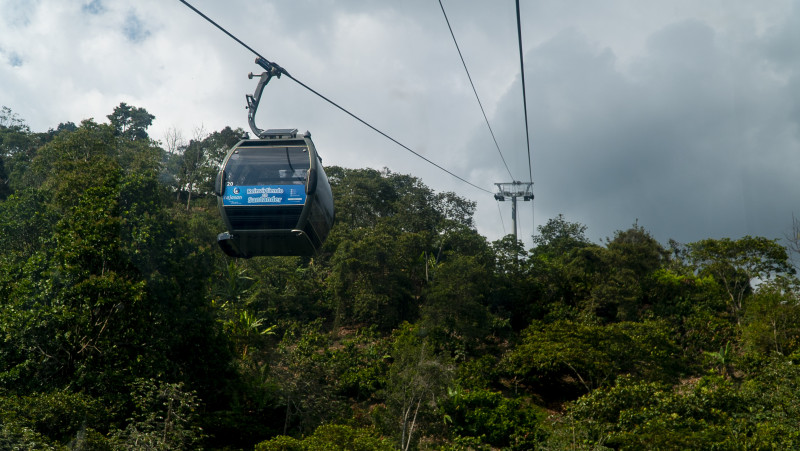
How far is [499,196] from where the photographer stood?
37.7 meters

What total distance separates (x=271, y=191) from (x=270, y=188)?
1.8 inches

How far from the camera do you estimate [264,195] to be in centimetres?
929

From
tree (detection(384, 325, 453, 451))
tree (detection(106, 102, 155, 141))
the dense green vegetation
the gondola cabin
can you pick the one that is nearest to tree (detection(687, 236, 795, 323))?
the dense green vegetation

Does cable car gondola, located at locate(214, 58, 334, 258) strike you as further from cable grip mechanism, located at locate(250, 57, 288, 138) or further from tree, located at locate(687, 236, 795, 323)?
tree, located at locate(687, 236, 795, 323)

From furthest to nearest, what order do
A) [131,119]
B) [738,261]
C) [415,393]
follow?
[131,119] < [738,261] < [415,393]

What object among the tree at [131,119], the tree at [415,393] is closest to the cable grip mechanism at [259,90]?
the tree at [415,393]

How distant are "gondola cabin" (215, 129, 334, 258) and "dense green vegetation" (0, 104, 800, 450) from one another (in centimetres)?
573

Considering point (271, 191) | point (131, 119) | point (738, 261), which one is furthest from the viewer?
point (131, 119)

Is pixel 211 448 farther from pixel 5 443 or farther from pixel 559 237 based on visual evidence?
pixel 559 237

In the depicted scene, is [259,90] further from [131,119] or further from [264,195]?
[131,119]

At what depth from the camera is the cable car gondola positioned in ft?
30.3

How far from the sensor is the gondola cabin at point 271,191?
925 cm

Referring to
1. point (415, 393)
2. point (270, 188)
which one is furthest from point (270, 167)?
point (415, 393)

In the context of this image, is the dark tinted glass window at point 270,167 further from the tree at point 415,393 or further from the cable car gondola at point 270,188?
the tree at point 415,393
